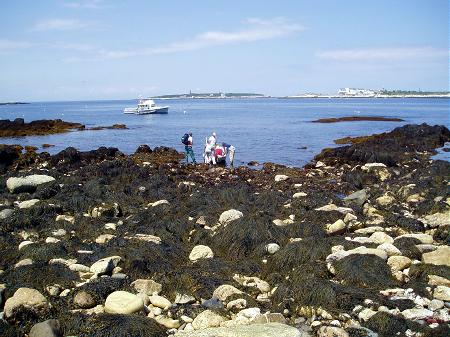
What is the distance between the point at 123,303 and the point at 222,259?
8.25ft

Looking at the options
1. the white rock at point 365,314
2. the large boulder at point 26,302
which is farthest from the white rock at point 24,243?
the white rock at point 365,314

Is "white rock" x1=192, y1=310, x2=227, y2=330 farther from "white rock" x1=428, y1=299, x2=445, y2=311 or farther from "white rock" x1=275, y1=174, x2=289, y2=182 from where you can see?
"white rock" x1=275, y1=174, x2=289, y2=182

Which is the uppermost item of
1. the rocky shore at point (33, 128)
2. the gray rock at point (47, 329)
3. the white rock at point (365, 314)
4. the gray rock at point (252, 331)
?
the rocky shore at point (33, 128)

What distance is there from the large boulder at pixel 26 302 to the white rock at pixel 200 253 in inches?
112

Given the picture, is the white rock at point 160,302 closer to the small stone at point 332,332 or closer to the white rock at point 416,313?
the small stone at point 332,332

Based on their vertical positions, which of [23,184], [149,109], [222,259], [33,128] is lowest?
[222,259]

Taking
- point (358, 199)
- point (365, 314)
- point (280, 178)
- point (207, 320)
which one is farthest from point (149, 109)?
point (365, 314)

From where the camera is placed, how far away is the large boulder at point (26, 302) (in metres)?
5.74

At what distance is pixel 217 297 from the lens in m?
6.38

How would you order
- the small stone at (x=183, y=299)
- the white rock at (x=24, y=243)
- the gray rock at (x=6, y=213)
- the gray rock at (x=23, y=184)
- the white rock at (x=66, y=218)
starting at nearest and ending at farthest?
1. the small stone at (x=183, y=299)
2. the white rock at (x=24, y=243)
3. the gray rock at (x=6, y=213)
4. the white rock at (x=66, y=218)
5. the gray rock at (x=23, y=184)

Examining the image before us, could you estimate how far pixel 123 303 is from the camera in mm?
5914

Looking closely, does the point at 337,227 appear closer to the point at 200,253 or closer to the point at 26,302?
the point at 200,253

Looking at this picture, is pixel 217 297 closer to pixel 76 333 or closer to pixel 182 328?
pixel 182 328

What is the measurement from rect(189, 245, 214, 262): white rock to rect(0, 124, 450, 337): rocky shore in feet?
0.09
